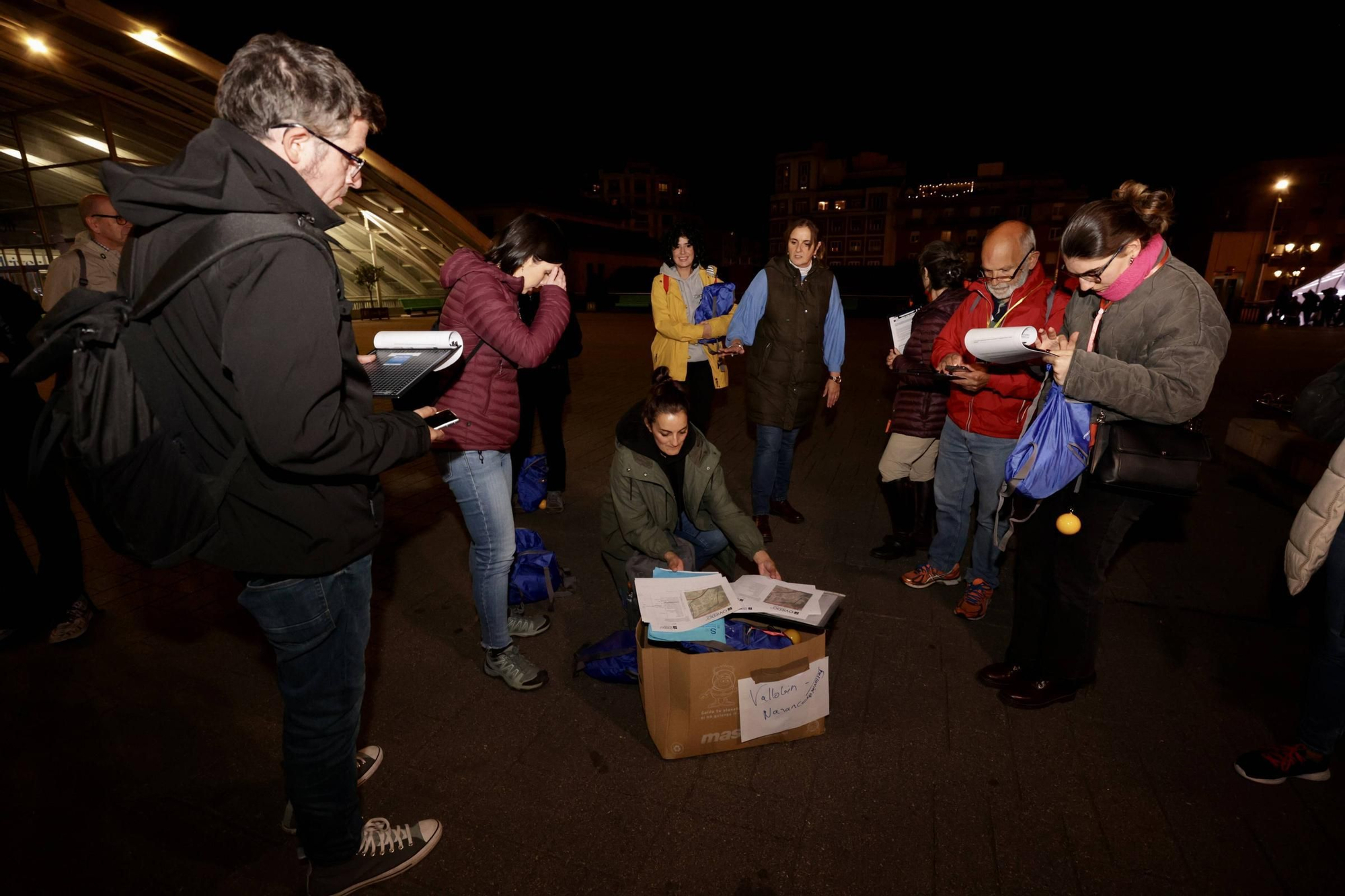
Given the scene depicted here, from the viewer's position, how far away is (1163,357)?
7.00ft

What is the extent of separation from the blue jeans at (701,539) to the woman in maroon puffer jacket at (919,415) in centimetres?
149

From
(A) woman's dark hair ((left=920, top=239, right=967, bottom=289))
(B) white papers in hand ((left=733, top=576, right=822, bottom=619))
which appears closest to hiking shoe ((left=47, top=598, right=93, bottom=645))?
(B) white papers in hand ((left=733, top=576, right=822, bottom=619))

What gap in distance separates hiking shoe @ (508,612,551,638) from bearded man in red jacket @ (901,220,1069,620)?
2400mm

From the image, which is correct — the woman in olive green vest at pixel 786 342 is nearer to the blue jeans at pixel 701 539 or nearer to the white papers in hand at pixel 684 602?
the blue jeans at pixel 701 539

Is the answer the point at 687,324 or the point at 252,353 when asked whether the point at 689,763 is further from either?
the point at 687,324

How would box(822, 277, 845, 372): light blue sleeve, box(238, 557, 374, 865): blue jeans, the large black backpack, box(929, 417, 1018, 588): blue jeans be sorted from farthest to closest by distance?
box(822, 277, 845, 372): light blue sleeve → box(929, 417, 1018, 588): blue jeans → box(238, 557, 374, 865): blue jeans → the large black backpack

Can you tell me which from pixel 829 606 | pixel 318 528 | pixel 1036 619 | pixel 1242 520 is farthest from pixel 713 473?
pixel 1242 520

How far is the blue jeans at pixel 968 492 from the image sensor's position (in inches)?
135

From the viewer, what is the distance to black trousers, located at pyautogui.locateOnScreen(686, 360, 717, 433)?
5250 millimetres

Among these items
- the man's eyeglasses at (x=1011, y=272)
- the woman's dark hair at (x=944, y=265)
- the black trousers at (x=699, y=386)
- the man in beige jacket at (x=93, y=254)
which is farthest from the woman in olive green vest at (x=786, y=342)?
the man in beige jacket at (x=93, y=254)

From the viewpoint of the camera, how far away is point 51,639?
10.7 ft

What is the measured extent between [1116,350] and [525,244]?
2423 mm

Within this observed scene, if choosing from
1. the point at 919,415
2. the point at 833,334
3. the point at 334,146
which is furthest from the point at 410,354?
the point at 833,334

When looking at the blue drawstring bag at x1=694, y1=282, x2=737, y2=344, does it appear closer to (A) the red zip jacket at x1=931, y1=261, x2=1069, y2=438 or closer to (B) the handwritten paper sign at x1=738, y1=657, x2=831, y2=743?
(A) the red zip jacket at x1=931, y1=261, x2=1069, y2=438
